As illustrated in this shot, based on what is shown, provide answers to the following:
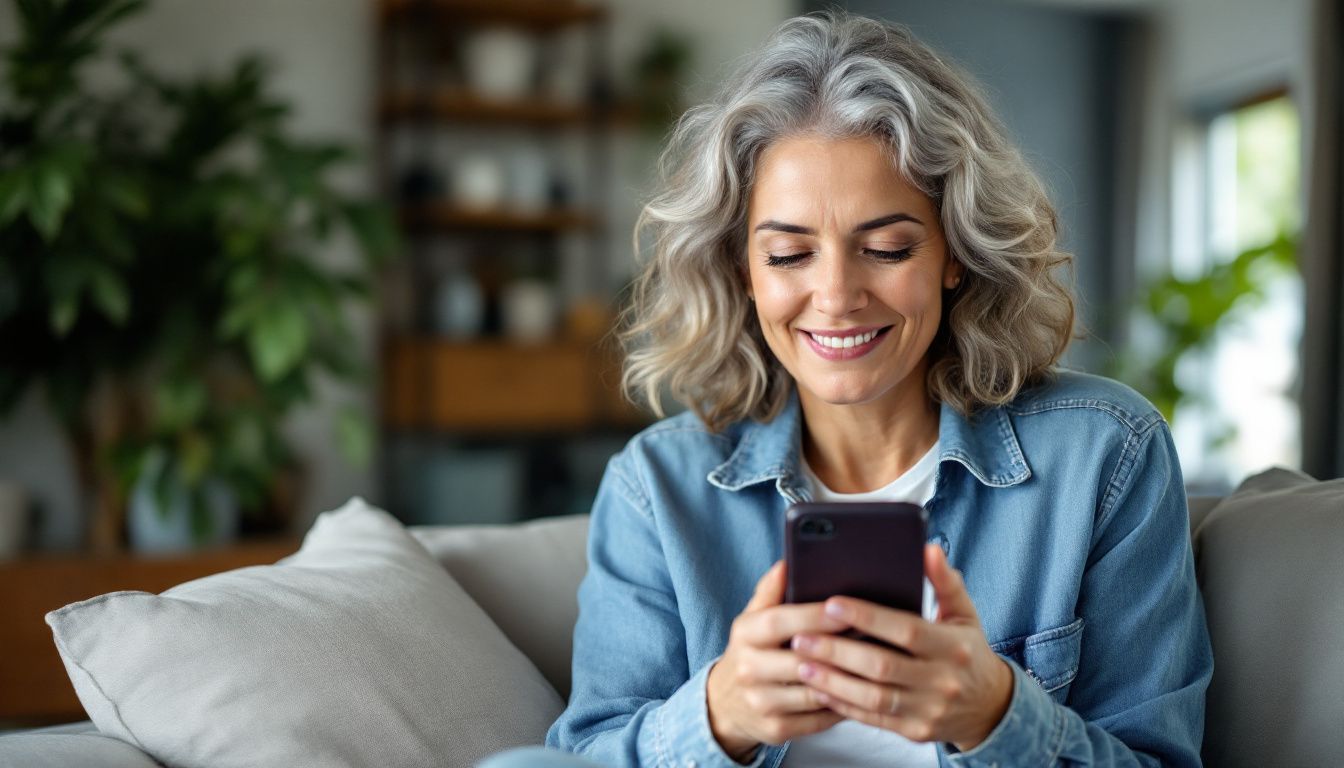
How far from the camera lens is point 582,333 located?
4.32 metres

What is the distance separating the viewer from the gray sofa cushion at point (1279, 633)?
128 cm

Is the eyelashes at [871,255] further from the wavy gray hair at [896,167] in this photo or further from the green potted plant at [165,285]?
the green potted plant at [165,285]

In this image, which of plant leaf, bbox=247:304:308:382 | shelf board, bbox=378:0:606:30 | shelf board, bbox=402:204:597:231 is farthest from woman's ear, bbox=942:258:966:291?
shelf board, bbox=378:0:606:30

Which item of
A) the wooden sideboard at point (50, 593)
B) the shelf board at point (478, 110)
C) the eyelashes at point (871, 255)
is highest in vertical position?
the shelf board at point (478, 110)

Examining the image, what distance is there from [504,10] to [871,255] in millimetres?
3202

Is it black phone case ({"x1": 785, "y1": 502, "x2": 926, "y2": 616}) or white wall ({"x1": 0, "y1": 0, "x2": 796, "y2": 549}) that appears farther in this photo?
white wall ({"x1": 0, "y1": 0, "x2": 796, "y2": 549})

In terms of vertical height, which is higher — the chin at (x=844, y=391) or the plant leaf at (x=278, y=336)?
the chin at (x=844, y=391)

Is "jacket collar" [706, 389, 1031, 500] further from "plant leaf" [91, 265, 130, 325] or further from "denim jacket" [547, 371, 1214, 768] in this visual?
"plant leaf" [91, 265, 130, 325]

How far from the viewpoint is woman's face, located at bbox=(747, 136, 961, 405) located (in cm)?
127

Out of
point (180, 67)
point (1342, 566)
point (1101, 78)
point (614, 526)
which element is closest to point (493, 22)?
point (180, 67)

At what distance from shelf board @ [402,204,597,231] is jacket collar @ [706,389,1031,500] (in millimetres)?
2830

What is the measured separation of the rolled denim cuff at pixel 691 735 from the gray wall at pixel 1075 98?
15.3 ft

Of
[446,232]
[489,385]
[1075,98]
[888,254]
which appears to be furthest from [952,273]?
[1075,98]

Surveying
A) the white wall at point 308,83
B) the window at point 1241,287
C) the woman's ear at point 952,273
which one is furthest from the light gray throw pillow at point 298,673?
the window at point 1241,287
